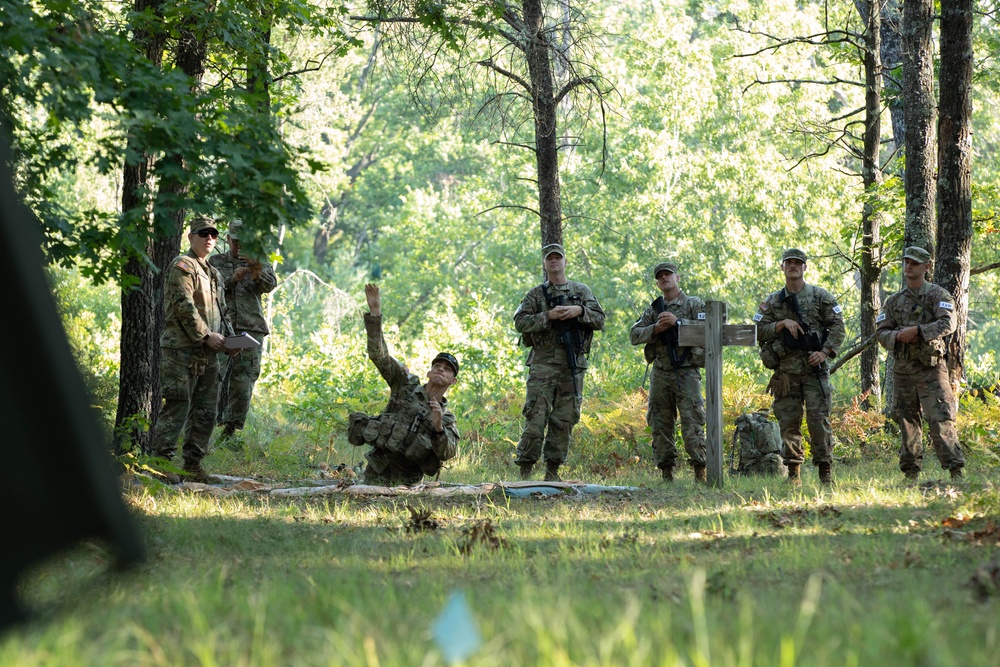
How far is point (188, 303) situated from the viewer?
30.6 feet

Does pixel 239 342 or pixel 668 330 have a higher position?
pixel 668 330

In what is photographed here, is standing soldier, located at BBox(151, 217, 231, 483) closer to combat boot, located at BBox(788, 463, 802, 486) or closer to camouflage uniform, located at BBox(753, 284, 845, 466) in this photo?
camouflage uniform, located at BBox(753, 284, 845, 466)

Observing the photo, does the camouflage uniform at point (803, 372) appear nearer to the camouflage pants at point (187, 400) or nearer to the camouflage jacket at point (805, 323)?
the camouflage jacket at point (805, 323)

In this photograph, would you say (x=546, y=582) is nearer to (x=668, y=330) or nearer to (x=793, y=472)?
(x=793, y=472)

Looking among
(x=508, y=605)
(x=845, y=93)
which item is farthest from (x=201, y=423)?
(x=845, y=93)

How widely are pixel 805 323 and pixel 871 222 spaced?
5.88 metres

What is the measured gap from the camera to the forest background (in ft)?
19.7

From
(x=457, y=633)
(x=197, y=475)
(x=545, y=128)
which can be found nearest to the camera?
(x=457, y=633)

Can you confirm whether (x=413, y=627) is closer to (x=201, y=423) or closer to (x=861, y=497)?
(x=861, y=497)

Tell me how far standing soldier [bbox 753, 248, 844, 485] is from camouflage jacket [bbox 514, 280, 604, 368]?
5.48 feet

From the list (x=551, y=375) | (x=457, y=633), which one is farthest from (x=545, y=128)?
(x=457, y=633)

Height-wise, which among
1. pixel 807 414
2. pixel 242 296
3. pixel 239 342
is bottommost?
pixel 807 414

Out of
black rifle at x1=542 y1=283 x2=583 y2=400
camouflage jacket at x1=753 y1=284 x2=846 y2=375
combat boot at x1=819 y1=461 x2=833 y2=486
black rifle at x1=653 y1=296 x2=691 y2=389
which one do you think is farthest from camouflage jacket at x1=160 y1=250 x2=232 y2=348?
combat boot at x1=819 y1=461 x2=833 y2=486

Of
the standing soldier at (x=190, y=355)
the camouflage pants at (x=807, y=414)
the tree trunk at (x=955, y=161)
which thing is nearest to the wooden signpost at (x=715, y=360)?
the camouflage pants at (x=807, y=414)
